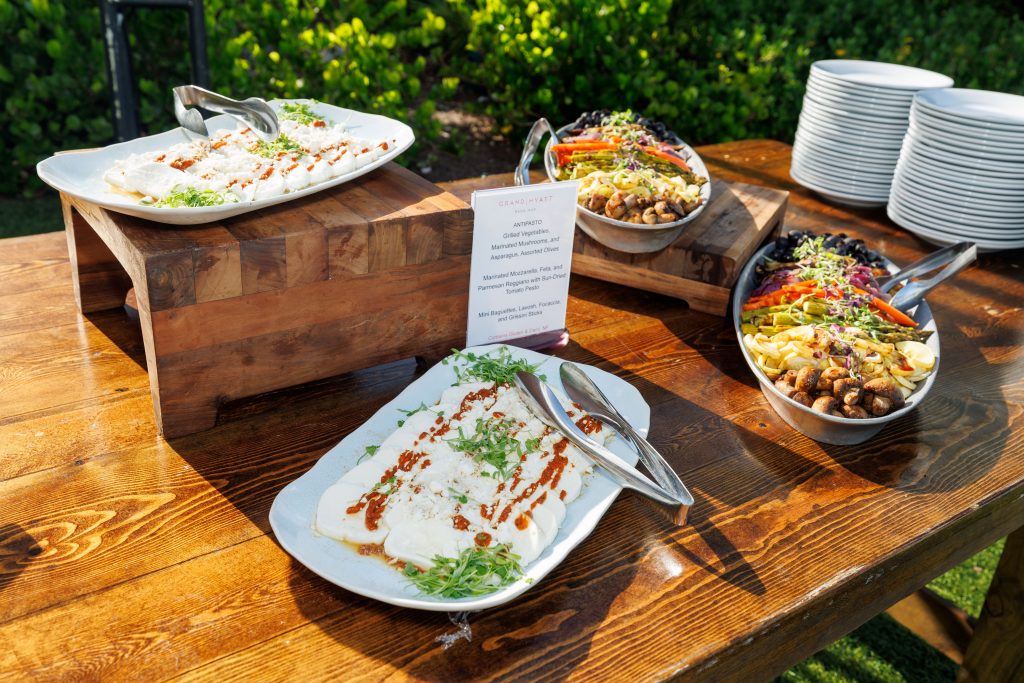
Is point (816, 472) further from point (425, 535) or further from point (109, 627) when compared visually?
point (109, 627)

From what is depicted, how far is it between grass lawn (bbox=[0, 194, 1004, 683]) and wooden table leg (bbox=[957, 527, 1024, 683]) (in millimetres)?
413

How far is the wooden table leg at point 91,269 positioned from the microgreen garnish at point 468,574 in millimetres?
879

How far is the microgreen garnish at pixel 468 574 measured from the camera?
0.89m

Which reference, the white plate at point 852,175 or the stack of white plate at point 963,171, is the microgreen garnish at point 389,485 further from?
the white plate at point 852,175

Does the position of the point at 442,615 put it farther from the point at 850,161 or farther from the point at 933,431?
the point at 850,161

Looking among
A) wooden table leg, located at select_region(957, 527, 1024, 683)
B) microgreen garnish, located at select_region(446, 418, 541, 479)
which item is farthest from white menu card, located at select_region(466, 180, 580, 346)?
wooden table leg, located at select_region(957, 527, 1024, 683)

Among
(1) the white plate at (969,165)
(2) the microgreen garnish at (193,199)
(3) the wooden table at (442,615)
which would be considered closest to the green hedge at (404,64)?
(1) the white plate at (969,165)

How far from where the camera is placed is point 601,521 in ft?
3.62

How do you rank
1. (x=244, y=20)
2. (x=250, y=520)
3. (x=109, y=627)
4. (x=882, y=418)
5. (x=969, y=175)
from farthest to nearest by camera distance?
(x=244, y=20) → (x=969, y=175) → (x=882, y=418) → (x=250, y=520) → (x=109, y=627)

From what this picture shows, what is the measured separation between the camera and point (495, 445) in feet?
3.53

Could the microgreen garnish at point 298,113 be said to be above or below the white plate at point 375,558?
above

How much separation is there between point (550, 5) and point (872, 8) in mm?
2628

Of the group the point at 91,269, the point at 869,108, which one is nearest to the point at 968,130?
the point at 869,108

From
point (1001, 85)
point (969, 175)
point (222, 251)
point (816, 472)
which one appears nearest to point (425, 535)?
point (222, 251)
